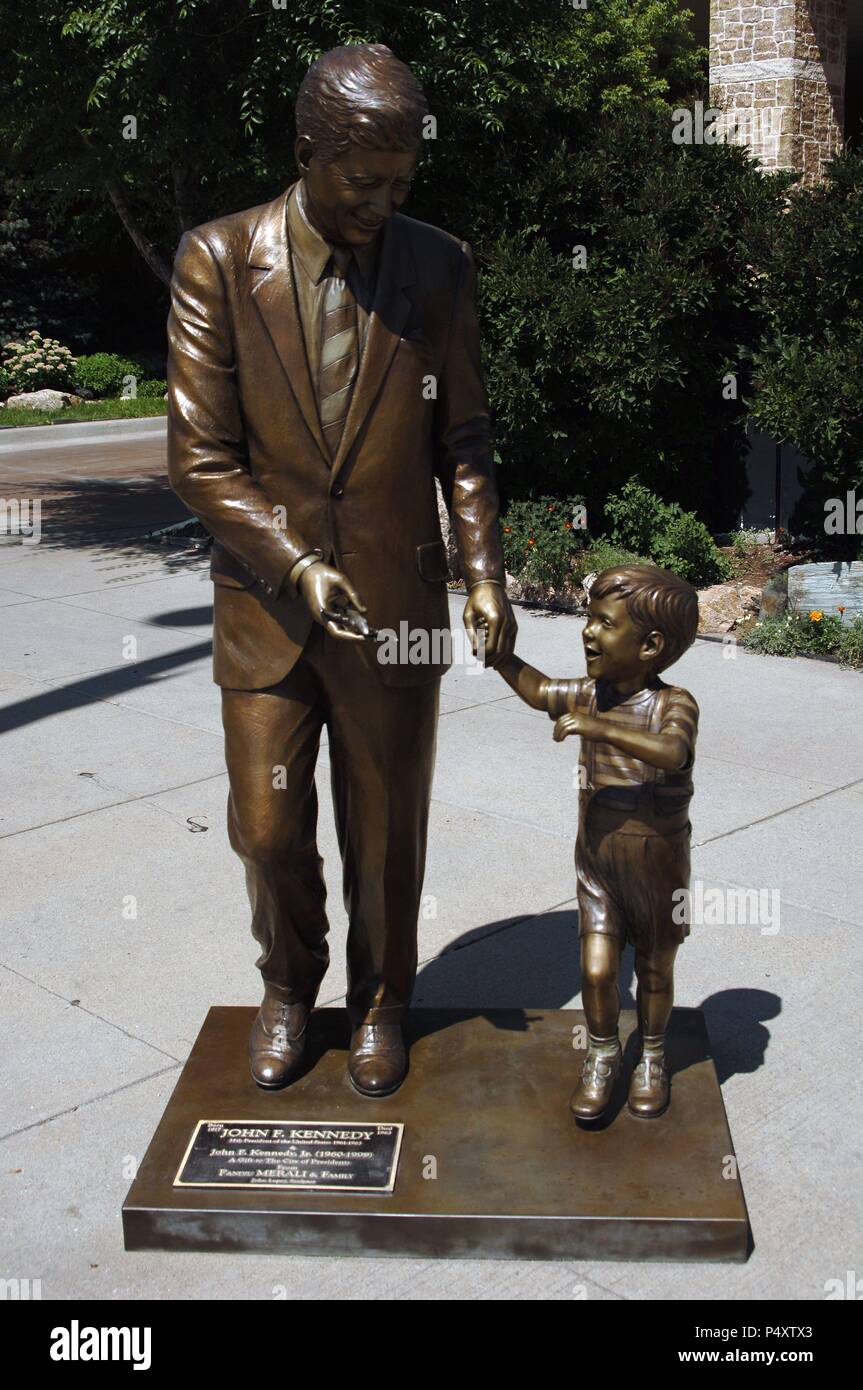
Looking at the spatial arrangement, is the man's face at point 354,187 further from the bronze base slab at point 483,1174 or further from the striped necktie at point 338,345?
the bronze base slab at point 483,1174

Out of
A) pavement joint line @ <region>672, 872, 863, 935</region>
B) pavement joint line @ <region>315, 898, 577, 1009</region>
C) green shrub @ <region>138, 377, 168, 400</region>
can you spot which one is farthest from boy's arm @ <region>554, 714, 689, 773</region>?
green shrub @ <region>138, 377, 168, 400</region>

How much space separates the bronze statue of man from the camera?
3.10 meters

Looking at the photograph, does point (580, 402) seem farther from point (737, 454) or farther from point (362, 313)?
point (362, 313)

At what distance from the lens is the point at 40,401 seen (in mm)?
24547

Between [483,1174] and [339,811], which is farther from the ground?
[339,811]

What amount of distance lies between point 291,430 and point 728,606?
21.3ft

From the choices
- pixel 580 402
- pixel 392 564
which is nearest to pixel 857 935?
pixel 392 564

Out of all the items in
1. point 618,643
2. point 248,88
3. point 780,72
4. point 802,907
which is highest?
point 780,72

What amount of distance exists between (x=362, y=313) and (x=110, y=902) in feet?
8.88

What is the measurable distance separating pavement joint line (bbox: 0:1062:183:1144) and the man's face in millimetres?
2325

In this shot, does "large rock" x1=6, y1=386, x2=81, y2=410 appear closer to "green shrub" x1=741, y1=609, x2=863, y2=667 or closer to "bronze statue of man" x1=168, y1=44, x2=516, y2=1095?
"green shrub" x1=741, y1=609, x2=863, y2=667

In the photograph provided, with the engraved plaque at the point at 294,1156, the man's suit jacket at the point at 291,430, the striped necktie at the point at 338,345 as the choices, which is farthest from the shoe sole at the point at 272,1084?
the striped necktie at the point at 338,345

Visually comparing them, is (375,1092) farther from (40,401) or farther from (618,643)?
(40,401)

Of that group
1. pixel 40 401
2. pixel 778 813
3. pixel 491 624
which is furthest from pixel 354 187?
pixel 40 401
